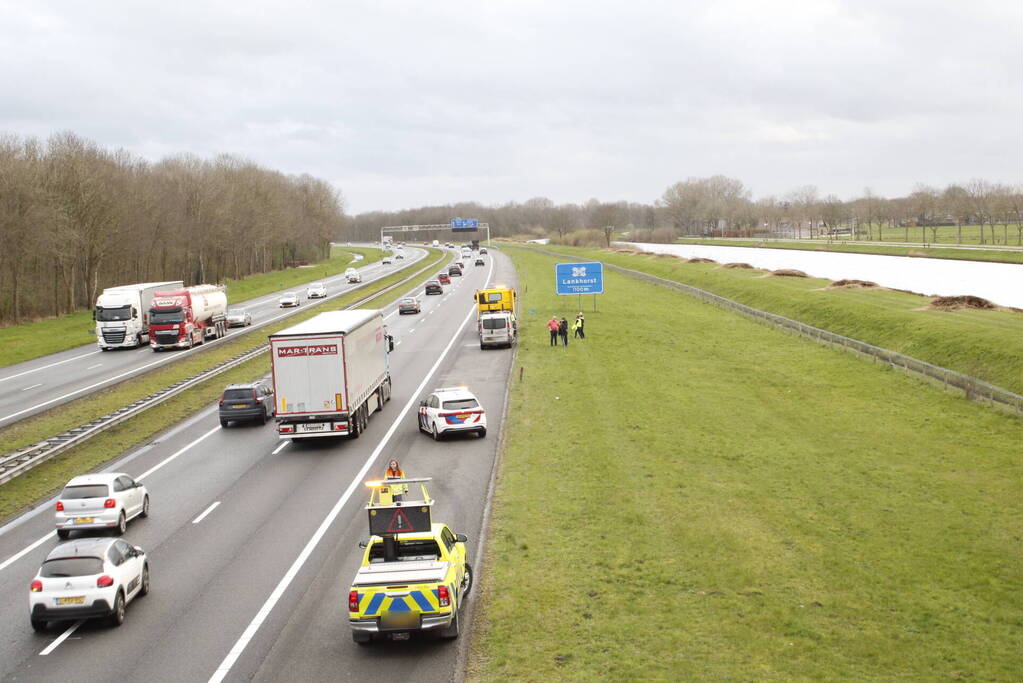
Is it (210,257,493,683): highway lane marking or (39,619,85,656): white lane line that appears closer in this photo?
(210,257,493,683): highway lane marking

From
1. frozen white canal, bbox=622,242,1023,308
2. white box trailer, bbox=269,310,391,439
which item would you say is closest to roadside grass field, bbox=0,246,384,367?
white box trailer, bbox=269,310,391,439

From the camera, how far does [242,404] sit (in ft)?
115

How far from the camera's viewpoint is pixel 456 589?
51.0 ft

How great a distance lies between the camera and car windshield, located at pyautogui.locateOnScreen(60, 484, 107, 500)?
22000 mm

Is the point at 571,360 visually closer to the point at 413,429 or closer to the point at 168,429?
the point at 413,429

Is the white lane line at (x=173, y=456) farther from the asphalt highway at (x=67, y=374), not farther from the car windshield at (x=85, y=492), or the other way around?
the asphalt highway at (x=67, y=374)

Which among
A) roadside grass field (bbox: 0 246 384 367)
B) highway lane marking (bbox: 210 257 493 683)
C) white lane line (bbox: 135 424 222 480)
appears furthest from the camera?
roadside grass field (bbox: 0 246 384 367)

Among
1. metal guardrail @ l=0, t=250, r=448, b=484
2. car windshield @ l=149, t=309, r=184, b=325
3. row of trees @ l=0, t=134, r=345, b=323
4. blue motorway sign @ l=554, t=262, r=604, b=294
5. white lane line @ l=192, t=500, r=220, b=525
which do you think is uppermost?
row of trees @ l=0, t=134, r=345, b=323

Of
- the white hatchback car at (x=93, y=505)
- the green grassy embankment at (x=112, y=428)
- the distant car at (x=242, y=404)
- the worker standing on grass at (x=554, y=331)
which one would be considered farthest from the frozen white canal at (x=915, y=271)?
the white hatchback car at (x=93, y=505)

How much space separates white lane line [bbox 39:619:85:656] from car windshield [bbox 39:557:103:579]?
107cm

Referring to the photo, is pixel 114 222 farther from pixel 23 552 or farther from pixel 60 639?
pixel 60 639

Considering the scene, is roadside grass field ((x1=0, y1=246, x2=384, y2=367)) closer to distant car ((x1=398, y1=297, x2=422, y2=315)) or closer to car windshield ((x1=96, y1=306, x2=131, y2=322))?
car windshield ((x1=96, y1=306, x2=131, y2=322))

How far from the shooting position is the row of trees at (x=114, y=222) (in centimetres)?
7056

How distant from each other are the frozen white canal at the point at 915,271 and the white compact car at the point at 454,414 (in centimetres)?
4660
